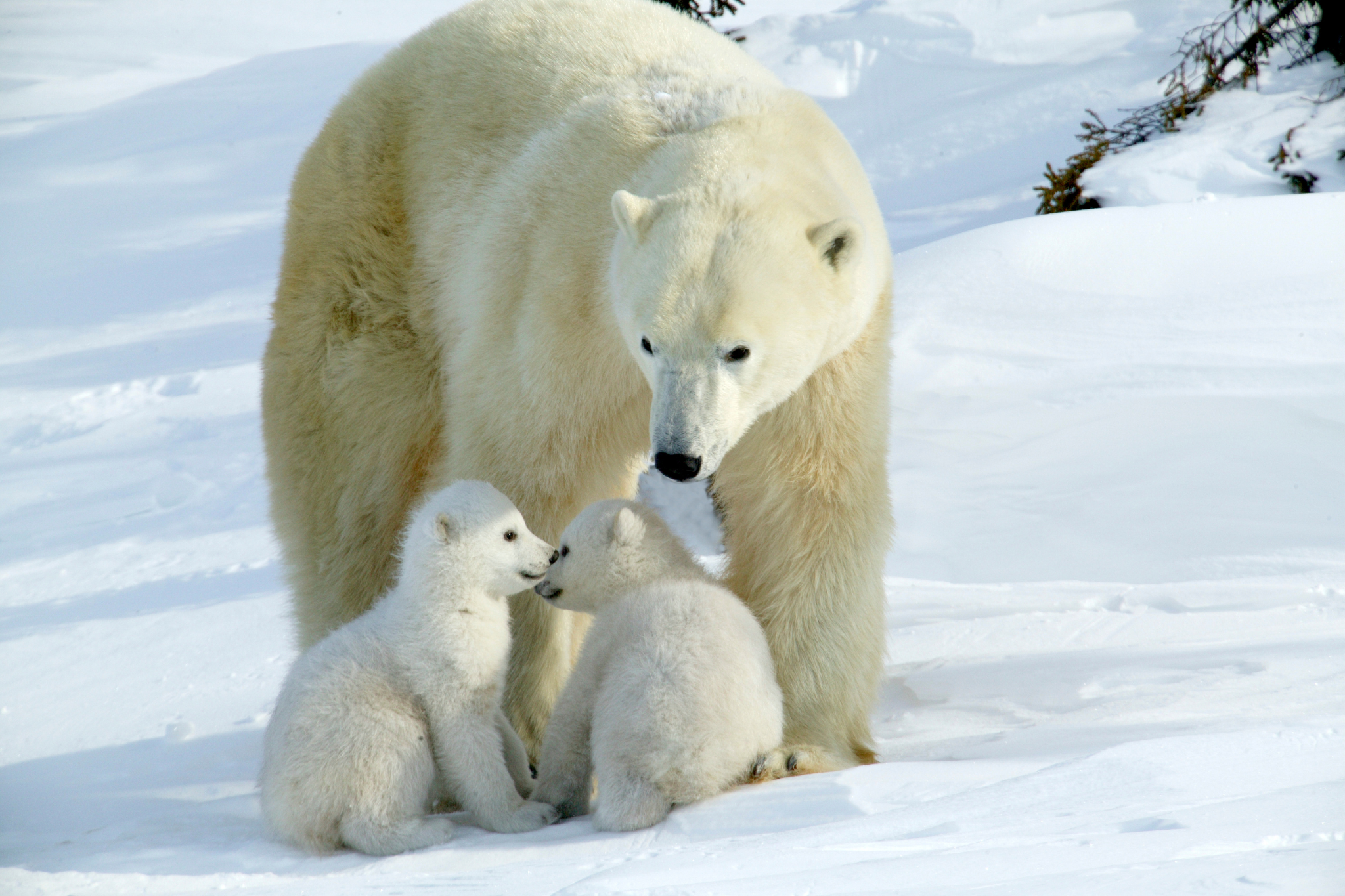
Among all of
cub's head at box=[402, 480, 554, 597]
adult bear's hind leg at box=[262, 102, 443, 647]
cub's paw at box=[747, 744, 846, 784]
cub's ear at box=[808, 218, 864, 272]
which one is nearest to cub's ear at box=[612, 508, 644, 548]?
cub's head at box=[402, 480, 554, 597]

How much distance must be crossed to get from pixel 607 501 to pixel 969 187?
438 inches

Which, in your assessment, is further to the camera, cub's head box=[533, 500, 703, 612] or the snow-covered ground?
cub's head box=[533, 500, 703, 612]

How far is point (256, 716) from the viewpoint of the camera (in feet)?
14.5

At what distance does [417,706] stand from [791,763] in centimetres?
94

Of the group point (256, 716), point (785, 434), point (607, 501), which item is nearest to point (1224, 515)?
point (785, 434)

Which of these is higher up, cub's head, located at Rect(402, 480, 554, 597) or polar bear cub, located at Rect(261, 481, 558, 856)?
cub's head, located at Rect(402, 480, 554, 597)

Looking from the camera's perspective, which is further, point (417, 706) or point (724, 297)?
point (417, 706)

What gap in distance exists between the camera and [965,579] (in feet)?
18.1

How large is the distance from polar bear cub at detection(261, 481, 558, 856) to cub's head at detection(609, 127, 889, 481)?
1.73 feet

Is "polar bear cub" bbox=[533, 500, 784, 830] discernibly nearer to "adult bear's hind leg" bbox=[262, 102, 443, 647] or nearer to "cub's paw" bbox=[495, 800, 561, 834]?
"cub's paw" bbox=[495, 800, 561, 834]

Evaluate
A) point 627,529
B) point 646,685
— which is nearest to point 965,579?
point 627,529

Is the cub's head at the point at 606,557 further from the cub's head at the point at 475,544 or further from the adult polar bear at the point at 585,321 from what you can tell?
the adult polar bear at the point at 585,321

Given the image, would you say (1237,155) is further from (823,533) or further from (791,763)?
A: (791,763)

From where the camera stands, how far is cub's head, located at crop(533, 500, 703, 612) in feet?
10.4
